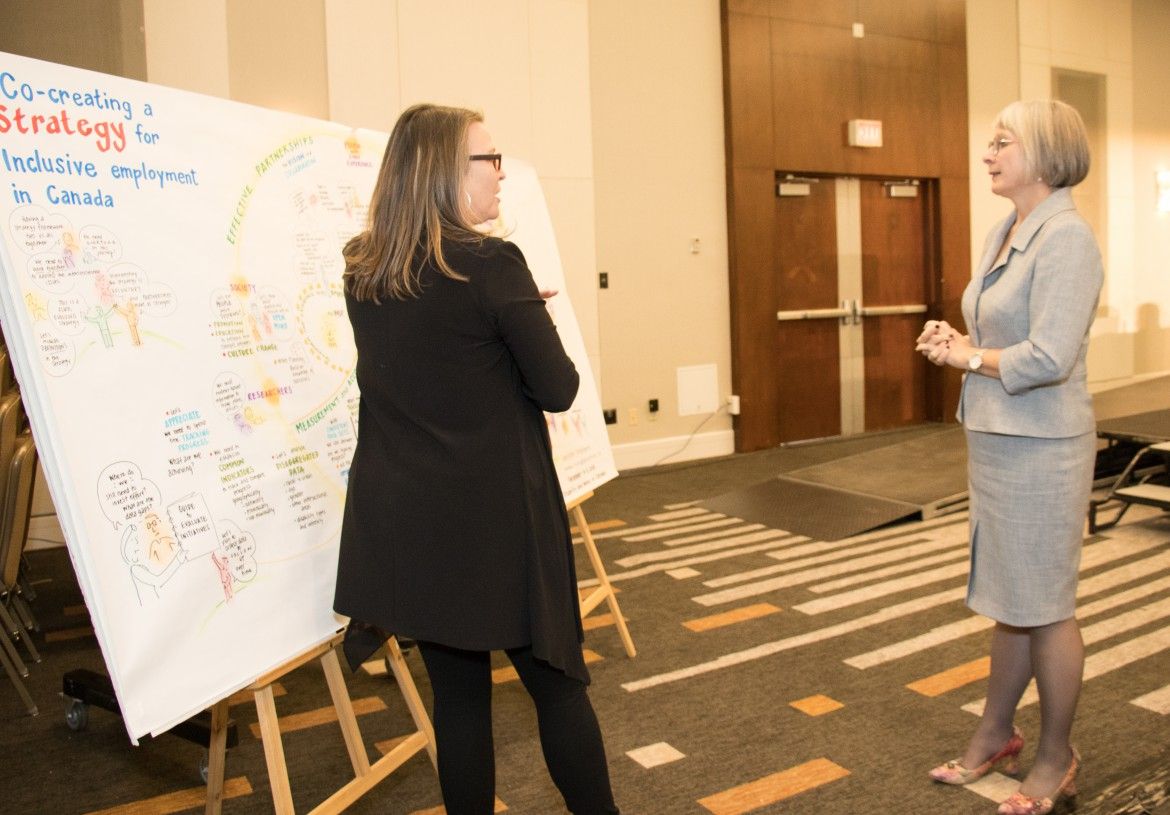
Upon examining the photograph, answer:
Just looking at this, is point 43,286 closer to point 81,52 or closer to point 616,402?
point 81,52

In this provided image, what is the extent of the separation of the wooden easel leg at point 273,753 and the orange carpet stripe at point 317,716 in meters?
0.93

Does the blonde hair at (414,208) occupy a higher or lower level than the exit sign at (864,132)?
lower

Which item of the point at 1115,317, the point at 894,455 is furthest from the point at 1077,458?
the point at 1115,317

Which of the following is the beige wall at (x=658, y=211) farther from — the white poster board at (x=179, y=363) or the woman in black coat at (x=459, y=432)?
the woman in black coat at (x=459, y=432)

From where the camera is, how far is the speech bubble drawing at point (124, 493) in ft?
5.09

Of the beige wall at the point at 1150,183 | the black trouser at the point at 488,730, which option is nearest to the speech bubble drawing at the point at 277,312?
the black trouser at the point at 488,730

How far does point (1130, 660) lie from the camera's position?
285cm

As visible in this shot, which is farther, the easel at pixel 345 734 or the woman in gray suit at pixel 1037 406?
the woman in gray suit at pixel 1037 406

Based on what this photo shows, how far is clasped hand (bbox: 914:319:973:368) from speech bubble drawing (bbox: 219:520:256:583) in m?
1.38

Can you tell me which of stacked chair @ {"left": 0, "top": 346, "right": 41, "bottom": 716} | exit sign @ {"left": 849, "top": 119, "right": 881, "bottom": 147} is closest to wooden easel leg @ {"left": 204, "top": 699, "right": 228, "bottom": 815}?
stacked chair @ {"left": 0, "top": 346, "right": 41, "bottom": 716}

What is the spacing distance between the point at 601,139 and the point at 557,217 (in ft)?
2.13

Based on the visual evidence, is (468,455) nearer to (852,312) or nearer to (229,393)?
(229,393)

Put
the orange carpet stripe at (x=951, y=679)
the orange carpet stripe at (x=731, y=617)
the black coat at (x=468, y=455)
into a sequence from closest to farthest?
1. the black coat at (x=468, y=455)
2. the orange carpet stripe at (x=951, y=679)
3. the orange carpet stripe at (x=731, y=617)

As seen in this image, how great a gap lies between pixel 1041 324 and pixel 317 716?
6.96ft
